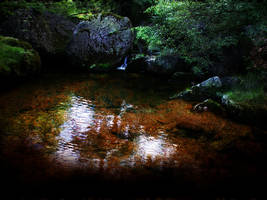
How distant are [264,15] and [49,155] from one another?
19.6 ft

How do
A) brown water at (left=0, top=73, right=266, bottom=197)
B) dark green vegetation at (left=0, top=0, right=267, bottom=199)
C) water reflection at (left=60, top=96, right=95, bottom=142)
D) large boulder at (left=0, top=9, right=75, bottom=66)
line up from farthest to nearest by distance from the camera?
1. large boulder at (left=0, top=9, right=75, bottom=66)
2. water reflection at (left=60, top=96, right=95, bottom=142)
3. brown water at (left=0, top=73, right=266, bottom=197)
4. dark green vegetation at (left=0, top=0, right=267, bottom=199)

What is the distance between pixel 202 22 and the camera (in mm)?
6465

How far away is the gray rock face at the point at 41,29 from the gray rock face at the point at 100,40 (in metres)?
0.54

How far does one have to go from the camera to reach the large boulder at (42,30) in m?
8.98

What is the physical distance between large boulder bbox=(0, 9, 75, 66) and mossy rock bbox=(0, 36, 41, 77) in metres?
1.83

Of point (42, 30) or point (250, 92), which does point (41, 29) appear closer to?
point (42, 30)

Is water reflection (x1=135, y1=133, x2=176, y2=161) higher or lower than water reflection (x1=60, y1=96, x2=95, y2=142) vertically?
lower

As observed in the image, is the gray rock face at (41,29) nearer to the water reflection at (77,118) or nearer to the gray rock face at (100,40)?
the gray rock face at (100,40)

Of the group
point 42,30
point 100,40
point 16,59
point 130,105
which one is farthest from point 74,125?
point 42,30

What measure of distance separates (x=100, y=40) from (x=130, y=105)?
218 inches

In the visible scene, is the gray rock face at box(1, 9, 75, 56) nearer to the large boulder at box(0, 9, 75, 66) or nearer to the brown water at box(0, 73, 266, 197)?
the large boulder at box(0, 9, 75, 66)

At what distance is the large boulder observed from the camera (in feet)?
29.5

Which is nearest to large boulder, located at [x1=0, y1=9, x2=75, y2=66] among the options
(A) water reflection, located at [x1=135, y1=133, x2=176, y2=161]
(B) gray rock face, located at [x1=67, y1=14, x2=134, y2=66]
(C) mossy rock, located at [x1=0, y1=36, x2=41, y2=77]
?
(B) gray rock face, located at [x1=67, y1=14, x2=134, y2=66]

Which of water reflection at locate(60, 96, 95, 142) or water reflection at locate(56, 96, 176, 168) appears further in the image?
water reflection at locate(60, 96, 95, 142)
